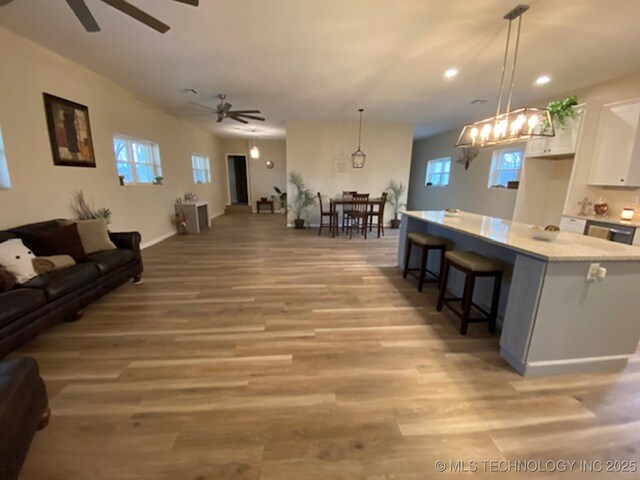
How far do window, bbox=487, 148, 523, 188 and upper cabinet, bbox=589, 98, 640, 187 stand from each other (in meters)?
1.93

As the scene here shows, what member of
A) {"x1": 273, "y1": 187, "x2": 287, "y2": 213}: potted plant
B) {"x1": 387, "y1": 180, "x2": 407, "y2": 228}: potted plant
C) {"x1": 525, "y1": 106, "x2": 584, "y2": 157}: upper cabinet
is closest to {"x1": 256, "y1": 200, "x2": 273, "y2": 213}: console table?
{"x1": 273, "y1": 187, "x2": 287, "y2": 213}: potted plant

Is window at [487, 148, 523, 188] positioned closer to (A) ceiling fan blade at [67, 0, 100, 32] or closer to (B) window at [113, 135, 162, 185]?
(A) ceiling fan blade at [67, 0, 100, 32]

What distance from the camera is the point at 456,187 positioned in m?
7.49

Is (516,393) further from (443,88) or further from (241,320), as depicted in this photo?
(443,88)

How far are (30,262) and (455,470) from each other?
3.42 m

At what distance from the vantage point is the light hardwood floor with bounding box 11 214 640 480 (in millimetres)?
1334

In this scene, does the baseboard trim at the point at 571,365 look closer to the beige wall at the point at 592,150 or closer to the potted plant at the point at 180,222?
the beige wall at the point at 592,150

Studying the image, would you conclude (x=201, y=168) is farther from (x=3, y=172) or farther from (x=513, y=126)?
Result: (x=513, y=126)

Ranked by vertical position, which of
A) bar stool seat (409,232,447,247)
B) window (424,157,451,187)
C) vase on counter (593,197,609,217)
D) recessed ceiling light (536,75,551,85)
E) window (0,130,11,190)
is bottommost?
bar stool seat (409,232,447,247)

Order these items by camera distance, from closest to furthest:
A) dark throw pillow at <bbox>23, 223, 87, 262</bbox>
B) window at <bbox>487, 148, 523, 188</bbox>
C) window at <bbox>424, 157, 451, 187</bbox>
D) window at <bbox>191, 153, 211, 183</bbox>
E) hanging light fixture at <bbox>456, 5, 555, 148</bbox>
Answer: hanging light fixture at <bbox>456, 5, 555, 148</bbox>, dark throw pillow at <bbox>23, 223, 87, 262</bbox>, window at <bbox>487, 148, 523, 188</bbox>, window at <bbox>191, 153, 211, 183</bbox>, window at <bbox>424, 157, 451, 187</bbox>

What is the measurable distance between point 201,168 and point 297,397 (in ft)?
26.2

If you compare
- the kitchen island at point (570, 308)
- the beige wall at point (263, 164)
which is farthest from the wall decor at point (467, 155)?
the beige wall at point (263, 164)

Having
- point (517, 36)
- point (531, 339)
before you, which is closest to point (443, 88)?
point (517, 36)

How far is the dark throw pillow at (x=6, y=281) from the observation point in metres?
2.08
